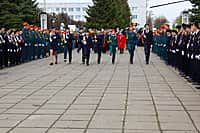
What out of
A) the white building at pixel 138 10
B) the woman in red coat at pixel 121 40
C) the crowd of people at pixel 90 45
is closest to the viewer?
the crowd of people at pixel 90 45

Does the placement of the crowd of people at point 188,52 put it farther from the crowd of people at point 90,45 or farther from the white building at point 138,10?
the white building at point 138,10

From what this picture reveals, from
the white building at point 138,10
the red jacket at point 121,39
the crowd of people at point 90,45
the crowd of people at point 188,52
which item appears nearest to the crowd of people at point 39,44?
the crowd of people at point 90,45

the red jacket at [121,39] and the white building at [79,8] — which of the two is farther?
the white building at [79,8]

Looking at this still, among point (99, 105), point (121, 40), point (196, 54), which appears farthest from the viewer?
point (121, 40)

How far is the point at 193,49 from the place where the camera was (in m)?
15.0

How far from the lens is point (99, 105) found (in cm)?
1078

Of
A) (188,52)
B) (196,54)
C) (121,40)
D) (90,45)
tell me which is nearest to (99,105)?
(196,54)

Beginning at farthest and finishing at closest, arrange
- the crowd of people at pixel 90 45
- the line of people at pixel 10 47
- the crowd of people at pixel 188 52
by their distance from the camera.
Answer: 1. the line of people at pixel 10 47
2. the crowd of people at pixel 90 45
3. the crowd of people at pixel 188 52

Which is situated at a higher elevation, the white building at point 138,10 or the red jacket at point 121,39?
the white building at point 138,10

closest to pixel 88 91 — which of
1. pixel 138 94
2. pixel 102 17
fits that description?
pixel 138 94

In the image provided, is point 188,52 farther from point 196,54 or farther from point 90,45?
point 90,45

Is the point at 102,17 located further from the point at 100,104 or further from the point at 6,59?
the point at 100,104

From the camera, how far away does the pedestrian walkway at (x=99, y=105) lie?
27.9 feet

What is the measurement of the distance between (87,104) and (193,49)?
535 cm
